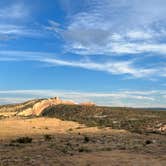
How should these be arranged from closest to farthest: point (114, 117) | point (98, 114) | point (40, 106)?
1. point (114, 117)
2. point (98, 114)
3. point (40, 106)

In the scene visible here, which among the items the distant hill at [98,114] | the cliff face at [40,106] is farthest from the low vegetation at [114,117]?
the cliff face at [40,106]

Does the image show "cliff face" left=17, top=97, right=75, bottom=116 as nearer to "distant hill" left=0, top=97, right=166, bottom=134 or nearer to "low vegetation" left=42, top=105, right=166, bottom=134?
"distant hill" left=0, top=97, right=166, bottom=134

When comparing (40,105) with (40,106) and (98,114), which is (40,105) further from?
(98,114)

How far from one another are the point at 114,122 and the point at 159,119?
7.45 meters

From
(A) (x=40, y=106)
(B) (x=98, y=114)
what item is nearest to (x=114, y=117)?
(B) (x=98, y=114)

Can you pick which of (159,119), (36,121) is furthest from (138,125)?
(36,121)

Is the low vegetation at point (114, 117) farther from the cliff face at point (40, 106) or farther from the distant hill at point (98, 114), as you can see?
the cliff face at point (40, 106)

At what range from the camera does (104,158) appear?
26.0 metres

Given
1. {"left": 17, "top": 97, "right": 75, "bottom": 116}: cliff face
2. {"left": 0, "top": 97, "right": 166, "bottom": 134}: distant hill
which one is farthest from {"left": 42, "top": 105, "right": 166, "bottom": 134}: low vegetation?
{"left": 17, "top": 97, "right": 75, "bottom": 116}: cliff face

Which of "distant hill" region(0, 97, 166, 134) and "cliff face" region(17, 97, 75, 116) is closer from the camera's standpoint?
"distant hill" region(0, 97, 166, 134)

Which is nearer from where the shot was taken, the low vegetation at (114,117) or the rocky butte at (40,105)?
the low vegetation at (114,117)

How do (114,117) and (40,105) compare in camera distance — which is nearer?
(114,117)

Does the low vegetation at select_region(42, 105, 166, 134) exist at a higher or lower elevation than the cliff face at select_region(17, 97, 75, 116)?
lower

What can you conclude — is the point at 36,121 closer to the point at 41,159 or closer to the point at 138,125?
the point at 138,125
